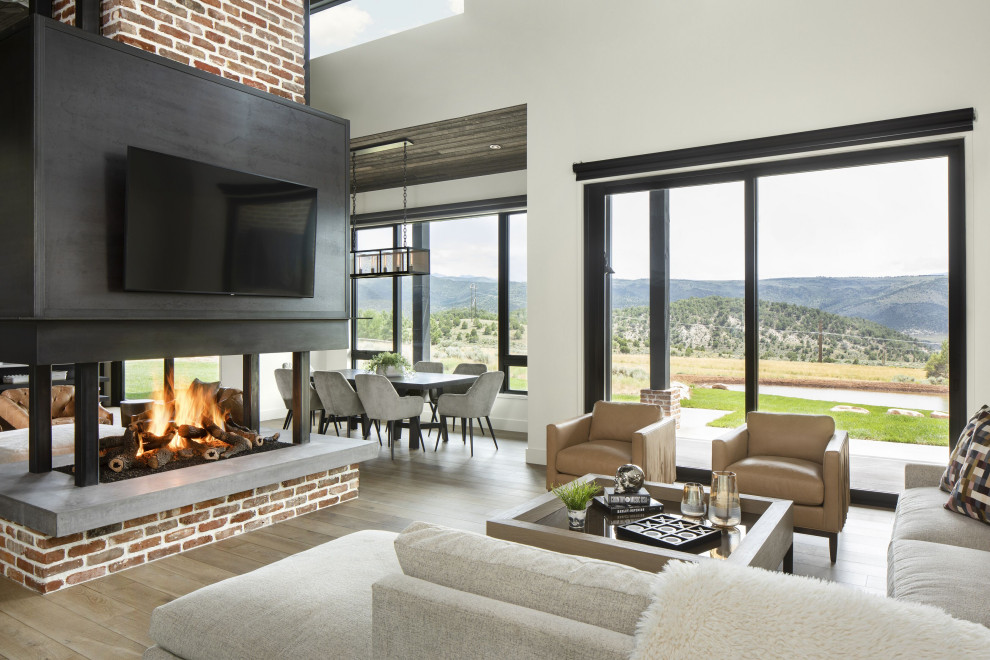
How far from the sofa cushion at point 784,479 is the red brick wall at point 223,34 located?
3.80 meters

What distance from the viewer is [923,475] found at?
10.9ft

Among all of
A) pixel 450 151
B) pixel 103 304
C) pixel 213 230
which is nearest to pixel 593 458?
pixel 213 230

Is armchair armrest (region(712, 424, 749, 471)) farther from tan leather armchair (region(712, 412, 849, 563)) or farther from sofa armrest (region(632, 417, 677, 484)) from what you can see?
sofa armrest (region(632, 417, 677, 484))

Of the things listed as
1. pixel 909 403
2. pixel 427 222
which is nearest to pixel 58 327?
pixel 909 403

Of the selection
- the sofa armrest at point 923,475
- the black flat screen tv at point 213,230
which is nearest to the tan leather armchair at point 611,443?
the sofa armrest at point 923,475

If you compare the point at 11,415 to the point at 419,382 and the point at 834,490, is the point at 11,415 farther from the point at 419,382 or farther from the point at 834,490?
the point at 834,490

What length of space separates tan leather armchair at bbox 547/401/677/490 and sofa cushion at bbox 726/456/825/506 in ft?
1.79

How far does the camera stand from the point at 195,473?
3688mm

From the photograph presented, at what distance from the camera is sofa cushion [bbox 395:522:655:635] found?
120 centimetres

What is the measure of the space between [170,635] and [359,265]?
5.77 metres

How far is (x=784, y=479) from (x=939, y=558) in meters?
1.27

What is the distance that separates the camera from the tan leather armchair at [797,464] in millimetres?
3465

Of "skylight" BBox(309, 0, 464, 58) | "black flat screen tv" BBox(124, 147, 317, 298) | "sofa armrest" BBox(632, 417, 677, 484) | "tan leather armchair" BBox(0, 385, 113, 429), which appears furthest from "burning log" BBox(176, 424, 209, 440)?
"skylight" BBox(309, 0, 464, 58)

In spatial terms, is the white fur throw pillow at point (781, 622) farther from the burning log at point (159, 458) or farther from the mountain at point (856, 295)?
the mountain at point (856, 295)
